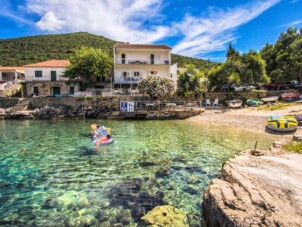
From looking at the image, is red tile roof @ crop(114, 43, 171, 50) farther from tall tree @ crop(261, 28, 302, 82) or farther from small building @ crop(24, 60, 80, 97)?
tall tree @ crop(261, 28, 302, 82)

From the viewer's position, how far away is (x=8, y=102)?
99.0 feet

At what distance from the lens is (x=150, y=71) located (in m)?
37.5

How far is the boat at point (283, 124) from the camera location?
613 inches

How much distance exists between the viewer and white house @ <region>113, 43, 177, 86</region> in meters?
36.4

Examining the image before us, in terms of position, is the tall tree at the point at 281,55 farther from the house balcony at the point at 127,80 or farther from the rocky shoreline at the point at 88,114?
the house balcony at the point at 127,80

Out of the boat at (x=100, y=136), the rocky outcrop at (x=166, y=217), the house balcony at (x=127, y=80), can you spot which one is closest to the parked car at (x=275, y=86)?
the house balcony at (x=127, y=80)

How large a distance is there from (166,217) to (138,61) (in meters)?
34.5

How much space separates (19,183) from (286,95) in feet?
119

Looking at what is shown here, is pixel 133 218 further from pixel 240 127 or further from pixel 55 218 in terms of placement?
pixel 240 127

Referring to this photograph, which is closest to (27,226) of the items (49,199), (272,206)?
(49,199)

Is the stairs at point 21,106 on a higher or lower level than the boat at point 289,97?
lower

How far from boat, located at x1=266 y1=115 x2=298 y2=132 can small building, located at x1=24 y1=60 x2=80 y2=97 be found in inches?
1256

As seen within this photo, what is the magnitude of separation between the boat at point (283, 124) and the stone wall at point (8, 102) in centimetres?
3541

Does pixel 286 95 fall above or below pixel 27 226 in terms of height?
above
